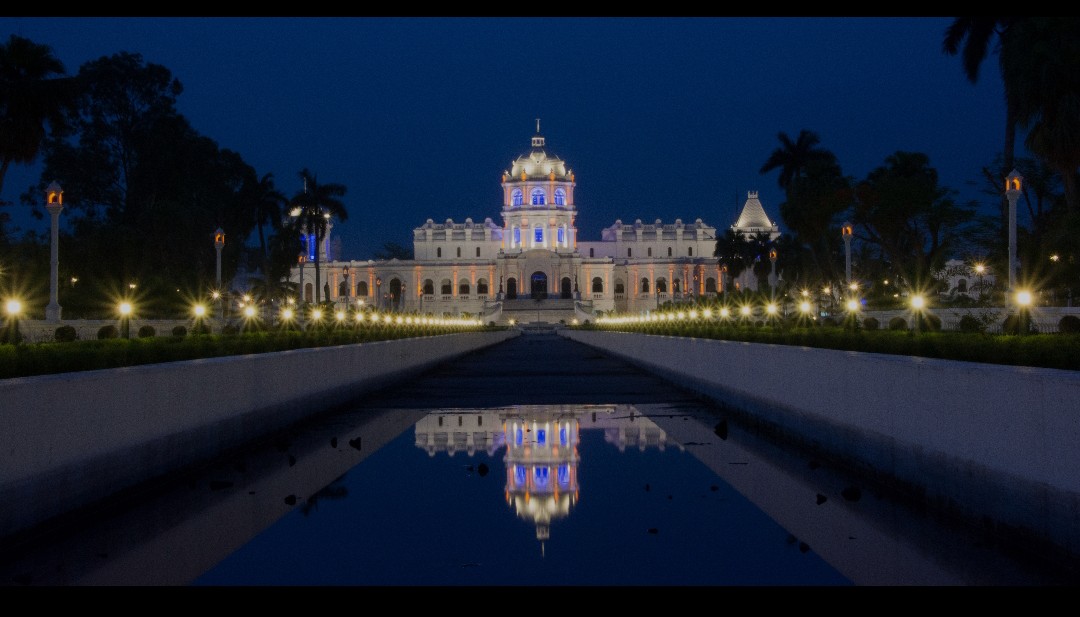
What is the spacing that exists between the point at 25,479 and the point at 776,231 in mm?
171575

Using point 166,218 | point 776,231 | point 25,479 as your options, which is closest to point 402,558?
point 25,479

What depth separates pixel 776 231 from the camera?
6895 inches

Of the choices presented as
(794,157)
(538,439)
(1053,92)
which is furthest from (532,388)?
(794,157)

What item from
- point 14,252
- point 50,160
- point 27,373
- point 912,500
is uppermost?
point 50,160

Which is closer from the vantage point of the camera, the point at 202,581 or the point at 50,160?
the point at 202,581

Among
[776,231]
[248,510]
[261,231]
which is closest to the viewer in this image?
[248,510]

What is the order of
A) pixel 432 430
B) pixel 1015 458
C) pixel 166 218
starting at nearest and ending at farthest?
pixel 1015 458 < pixel 432 430 < pixel 166 218

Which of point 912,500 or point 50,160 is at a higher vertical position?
point 50,160

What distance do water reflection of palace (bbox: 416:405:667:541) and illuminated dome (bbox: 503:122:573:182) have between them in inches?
6354

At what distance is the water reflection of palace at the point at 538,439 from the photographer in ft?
32.6

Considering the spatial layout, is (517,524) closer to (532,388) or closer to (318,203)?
(532,388)

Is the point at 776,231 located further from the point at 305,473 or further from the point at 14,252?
the point at 305,473

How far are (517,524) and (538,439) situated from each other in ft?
19.6

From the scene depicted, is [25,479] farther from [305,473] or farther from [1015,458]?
[1015,458]
